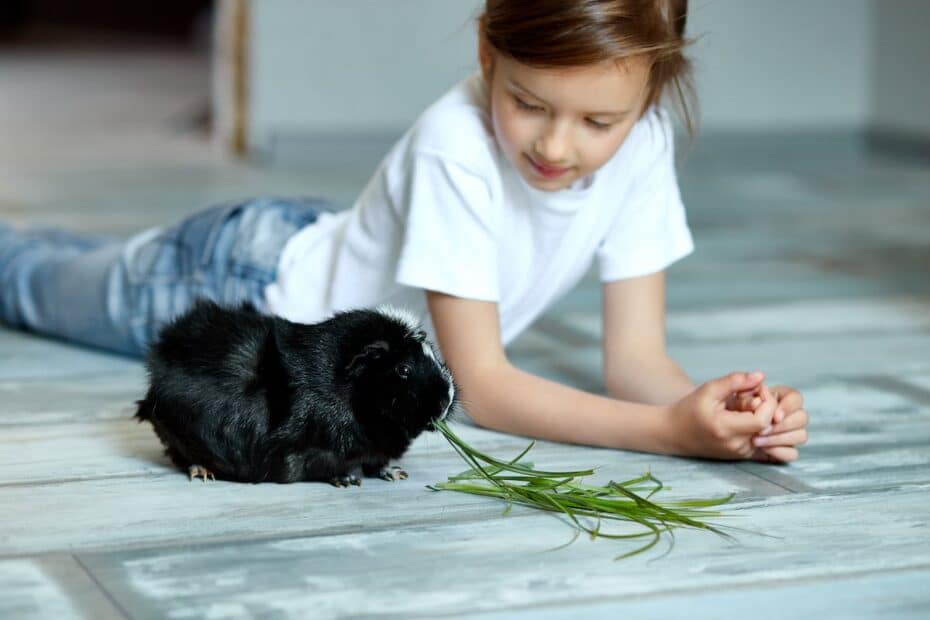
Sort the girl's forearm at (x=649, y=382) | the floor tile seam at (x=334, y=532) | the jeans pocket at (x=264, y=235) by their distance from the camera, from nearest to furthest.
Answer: the floor tile seam at (x=334, y=532)
the girl's forearm at (x=649, y=382)
the jeans pocket at (x=264, y=235)

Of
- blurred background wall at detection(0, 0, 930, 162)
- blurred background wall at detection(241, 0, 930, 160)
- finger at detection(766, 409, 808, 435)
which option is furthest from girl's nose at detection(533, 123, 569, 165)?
blurred background wall at detection(0, 0, 930, 162)

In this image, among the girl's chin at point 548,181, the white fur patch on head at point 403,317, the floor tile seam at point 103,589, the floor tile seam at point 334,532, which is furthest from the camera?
the girl's chin at point 548,181

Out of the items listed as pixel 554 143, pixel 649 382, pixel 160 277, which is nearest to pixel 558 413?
pixel 649 382

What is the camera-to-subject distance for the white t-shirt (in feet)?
5.26

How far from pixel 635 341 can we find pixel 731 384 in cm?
34

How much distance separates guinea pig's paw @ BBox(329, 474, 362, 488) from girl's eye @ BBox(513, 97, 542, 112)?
1.47ft

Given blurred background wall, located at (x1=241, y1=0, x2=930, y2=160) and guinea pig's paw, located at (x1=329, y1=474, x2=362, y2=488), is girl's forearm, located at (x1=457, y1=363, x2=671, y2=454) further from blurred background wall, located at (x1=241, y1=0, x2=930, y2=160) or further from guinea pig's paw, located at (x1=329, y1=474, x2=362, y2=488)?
blurred background wall, located at (x1=241, y1=0, x2=930, y2=160)

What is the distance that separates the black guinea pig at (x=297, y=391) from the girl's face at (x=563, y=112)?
28 cm

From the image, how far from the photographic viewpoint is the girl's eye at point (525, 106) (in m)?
1.51

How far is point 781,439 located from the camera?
1474mm

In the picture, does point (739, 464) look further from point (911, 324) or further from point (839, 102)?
point (839, 102)

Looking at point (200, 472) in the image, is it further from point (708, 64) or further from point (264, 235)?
point (708, 64)

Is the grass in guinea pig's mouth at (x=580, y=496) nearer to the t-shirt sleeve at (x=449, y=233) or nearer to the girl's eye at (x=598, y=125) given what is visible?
the t-shirt sleeve at (x=449, y=233)

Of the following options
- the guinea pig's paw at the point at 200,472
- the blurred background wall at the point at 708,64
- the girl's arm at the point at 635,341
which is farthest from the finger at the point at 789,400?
the blurred background wall at the point at 708,64
